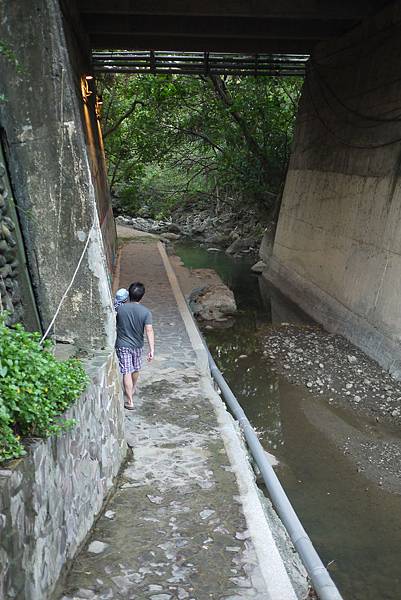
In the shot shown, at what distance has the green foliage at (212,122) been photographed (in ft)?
70.2

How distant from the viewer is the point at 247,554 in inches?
183

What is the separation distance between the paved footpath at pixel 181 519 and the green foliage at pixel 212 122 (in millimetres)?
15649

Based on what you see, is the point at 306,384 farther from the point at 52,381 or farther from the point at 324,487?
the point at 52,381

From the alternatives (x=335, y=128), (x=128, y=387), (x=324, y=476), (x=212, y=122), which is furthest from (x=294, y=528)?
(x=212, y=122)

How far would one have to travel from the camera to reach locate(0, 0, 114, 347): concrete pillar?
229 inches

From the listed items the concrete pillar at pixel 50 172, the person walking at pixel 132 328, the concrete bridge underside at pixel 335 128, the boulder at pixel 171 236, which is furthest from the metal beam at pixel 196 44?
the boulder at pixel 171 236

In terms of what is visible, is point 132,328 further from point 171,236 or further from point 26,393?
point 171,236

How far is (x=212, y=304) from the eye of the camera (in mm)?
15250

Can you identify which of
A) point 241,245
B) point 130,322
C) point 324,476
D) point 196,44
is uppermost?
point 196,44


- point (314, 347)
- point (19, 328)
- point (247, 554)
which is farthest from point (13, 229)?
point (314, 347)

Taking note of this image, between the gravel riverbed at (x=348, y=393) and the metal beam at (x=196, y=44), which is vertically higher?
the metal beam at (x=196, y=44)

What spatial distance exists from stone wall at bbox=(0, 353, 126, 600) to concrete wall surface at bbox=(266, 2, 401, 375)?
6519mm

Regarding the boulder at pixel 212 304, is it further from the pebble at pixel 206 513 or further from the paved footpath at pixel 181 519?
the pebble at pixel 206 513

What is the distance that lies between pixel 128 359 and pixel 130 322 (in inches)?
18.2
